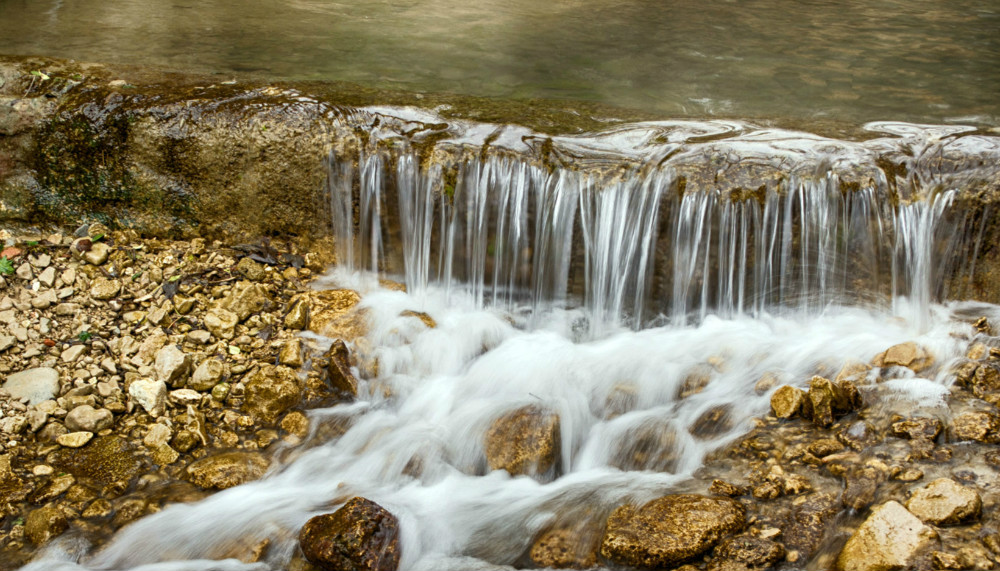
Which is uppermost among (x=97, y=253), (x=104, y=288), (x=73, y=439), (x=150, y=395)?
(x=97, y=253)

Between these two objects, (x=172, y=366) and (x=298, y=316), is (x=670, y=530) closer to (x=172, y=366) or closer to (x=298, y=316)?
(x=298, y=316)

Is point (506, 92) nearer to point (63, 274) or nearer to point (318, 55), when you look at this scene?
point (318, 55)

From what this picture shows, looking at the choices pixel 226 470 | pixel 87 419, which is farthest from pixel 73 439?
pixel 226 470

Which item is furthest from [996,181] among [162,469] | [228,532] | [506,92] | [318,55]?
[318,55]

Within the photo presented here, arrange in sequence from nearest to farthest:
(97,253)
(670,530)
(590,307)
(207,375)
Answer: (670,530), (207,375), (97,253), (590,307)

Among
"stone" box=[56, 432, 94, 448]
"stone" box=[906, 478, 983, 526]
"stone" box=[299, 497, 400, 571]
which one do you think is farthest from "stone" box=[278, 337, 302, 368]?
"stone" box=[906, 478, 983, 526]

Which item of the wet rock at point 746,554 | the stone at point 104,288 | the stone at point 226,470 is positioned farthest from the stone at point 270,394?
the wet rock at point 746,554

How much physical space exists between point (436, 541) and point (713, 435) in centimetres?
159

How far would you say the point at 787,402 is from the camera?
4031 mm

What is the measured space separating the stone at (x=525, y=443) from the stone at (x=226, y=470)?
1.26 meters

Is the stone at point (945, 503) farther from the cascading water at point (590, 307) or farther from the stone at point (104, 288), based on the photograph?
the stone at point (104, 288)

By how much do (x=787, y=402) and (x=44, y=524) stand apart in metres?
3.78

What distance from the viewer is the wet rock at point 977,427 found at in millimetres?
3582

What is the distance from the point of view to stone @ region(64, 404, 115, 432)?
13.5 ft
